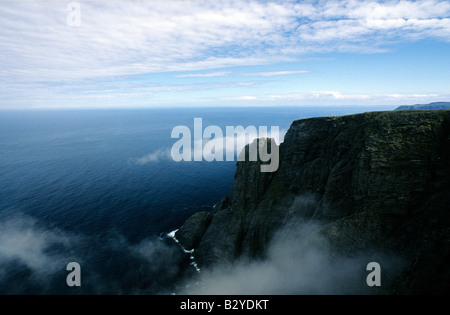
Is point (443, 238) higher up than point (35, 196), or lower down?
higher up

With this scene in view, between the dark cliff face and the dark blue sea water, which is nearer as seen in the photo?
the dark cliff face

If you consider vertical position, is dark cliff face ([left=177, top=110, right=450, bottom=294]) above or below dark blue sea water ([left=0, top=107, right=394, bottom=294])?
above

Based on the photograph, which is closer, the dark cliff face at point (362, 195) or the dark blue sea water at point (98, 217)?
the dark cliff face at point (362, 195)

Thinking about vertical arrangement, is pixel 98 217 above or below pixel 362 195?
below

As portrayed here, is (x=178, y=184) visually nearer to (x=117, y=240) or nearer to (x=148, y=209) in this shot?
(x=148, y=209)

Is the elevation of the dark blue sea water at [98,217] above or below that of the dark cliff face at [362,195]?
below

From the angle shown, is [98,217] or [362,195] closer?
[362,195]
